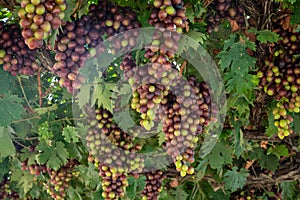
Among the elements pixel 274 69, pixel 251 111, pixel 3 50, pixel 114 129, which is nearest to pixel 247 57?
pixel 274 69

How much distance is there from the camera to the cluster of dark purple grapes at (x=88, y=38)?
59.7 inches

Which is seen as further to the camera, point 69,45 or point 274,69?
point 274,69

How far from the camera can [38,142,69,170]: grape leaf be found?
268cm

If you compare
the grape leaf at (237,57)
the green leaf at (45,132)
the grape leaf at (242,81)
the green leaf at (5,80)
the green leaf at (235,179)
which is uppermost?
the grape leaf at (237,57)

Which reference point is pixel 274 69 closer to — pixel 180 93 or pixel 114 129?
pixel 180 93

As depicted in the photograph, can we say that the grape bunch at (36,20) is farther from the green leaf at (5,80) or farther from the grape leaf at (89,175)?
the grape leaf at (89,175)

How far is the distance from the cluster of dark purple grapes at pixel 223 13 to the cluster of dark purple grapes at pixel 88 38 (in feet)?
1.25

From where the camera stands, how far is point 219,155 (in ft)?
9.01

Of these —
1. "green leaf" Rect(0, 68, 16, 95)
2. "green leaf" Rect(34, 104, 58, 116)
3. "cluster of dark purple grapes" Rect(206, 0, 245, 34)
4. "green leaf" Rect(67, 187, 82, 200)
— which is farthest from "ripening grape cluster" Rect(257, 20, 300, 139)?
"green leaf" Rect(67, 187, 82, 200)

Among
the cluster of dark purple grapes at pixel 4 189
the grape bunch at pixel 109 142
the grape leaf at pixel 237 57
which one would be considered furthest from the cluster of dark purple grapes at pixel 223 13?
the cluster of dark purple grapes at pixel 4 189

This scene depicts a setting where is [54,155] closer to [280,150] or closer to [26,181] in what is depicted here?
[26,181]

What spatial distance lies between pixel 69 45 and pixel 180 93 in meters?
0.45

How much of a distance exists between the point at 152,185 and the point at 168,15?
4.72ft

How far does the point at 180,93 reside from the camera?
1731 mm
